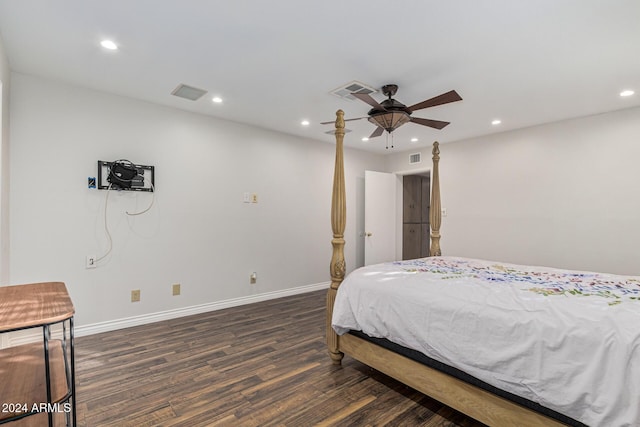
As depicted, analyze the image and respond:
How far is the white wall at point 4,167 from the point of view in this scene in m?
2.40

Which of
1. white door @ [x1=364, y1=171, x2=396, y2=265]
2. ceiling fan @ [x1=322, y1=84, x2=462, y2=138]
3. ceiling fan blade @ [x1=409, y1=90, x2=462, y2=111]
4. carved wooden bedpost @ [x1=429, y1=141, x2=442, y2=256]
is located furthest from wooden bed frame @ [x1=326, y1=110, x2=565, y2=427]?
white door @ [x1=364, y1=171, x2=396, y2=265]

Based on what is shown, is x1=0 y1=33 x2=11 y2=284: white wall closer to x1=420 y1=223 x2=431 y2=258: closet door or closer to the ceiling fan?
the ceiling fan

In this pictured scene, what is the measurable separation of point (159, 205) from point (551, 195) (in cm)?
472

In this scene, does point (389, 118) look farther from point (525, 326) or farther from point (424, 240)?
point (424, 240)

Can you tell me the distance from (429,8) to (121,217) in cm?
331

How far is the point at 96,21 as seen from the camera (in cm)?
206

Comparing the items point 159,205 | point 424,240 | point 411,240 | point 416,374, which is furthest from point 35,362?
point 424,240

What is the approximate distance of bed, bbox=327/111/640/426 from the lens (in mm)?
1351

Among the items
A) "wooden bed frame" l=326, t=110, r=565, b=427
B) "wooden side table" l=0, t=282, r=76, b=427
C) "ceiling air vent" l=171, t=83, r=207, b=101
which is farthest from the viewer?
"ceiling air vent" l=171, t=83, r=207, b=101

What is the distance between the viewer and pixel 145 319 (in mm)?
3480

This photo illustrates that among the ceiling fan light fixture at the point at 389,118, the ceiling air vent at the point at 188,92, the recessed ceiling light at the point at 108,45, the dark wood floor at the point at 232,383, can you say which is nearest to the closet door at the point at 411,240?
the dark wood floor at the point at 232,383

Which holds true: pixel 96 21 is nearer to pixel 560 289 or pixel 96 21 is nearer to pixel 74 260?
pixel 74 260

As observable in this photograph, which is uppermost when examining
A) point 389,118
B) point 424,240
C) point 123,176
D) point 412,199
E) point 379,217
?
point 389,118

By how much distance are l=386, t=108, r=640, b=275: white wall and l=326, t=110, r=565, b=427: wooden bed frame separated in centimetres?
304
